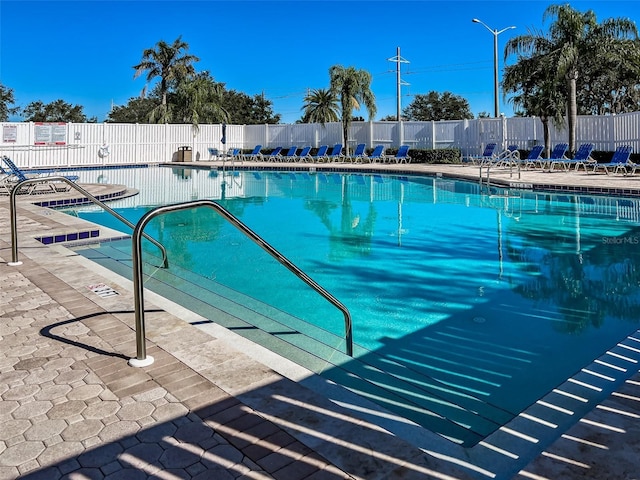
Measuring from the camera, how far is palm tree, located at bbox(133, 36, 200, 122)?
31.5 meters

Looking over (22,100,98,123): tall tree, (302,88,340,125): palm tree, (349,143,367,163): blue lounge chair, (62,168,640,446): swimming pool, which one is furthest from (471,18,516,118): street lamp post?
(22,100,98,123): tall tree

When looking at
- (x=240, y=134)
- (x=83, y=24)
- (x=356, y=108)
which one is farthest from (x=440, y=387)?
(x=83, y=24)

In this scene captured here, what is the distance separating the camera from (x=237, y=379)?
290 cm

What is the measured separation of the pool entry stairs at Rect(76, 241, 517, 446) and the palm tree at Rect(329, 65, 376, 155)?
20.6 meters

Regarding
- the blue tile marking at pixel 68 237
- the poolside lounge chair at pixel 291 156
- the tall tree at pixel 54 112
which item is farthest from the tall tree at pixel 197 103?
the blue tile marking at pixel 68 237

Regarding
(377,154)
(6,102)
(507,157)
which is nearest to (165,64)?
(377,154)

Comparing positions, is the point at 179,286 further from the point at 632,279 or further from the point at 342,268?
the point at 632,279

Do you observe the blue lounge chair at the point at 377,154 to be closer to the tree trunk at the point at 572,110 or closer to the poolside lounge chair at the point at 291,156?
the poolside lounge chair at the point at 291,156

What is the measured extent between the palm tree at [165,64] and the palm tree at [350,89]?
10960 mm

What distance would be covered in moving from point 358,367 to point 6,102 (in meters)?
46.5

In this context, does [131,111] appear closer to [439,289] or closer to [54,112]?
[54,112]

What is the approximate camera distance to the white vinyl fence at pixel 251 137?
64.6ft

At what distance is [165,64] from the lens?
32000mm

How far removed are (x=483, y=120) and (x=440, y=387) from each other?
20.9 m
